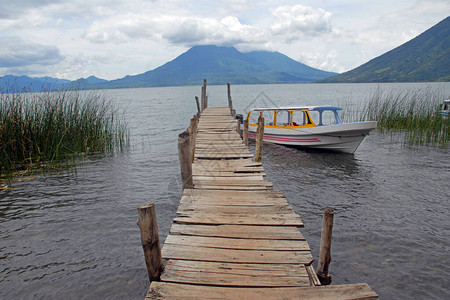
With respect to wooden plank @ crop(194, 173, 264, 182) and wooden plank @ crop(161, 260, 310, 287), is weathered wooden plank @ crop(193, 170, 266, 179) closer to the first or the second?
wooden plank @ crop(194, 173, 264, 182)

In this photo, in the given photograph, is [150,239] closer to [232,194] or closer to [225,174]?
[232,194]

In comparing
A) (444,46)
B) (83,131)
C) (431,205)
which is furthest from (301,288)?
(444,46)

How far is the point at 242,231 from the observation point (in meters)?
4.52

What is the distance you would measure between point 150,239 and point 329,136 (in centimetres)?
1340

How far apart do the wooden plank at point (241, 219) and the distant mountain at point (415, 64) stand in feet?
559

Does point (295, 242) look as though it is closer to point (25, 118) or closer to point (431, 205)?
point (431, 205)

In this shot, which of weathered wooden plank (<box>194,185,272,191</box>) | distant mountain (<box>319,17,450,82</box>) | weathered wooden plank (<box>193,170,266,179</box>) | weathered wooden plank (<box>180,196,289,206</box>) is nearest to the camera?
weathered wooden plank (<box>180,196,289,206</box>)

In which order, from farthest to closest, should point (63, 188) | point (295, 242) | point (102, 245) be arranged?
point (63, 188), point (102, 245), point (295, 242)

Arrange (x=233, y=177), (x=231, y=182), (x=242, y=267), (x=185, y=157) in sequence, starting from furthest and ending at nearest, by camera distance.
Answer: (x=233, y=177)
(x=231, y=182)
(x=185, y=157)
(x=242, y=267)

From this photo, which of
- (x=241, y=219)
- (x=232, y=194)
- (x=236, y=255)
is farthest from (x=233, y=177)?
(x=236, y=255)

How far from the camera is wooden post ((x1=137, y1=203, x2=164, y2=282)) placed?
11.4 feet

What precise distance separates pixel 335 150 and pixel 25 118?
13970 millimetres

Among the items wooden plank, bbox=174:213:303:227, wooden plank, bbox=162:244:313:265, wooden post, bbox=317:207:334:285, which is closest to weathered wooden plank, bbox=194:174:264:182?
wooden plank, bbox=174:213:303:227

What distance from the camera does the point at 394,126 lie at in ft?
67.1
